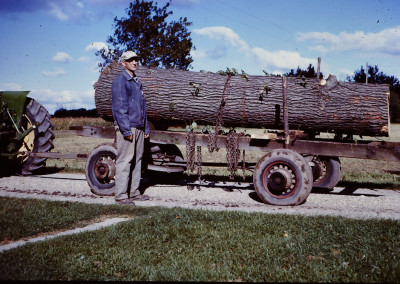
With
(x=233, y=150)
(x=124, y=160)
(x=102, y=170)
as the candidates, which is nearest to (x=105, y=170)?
(x=102, y=170)

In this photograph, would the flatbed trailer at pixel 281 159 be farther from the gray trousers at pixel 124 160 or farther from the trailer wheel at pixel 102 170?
the gray trousers at pixel 124 160

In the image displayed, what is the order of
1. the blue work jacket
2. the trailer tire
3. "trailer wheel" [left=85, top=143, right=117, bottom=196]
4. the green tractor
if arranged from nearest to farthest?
the blue work jacket → "trailer wheel" [left=85, top=143, right=117, bottom=196] → the green tractor → the trailer tire

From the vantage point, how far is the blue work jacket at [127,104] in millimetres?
6160

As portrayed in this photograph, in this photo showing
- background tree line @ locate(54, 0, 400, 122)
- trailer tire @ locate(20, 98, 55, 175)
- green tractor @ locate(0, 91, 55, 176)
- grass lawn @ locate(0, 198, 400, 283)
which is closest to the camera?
grass lawn @ locate(0, 198, 400, 283)

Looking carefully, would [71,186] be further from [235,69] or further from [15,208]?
[235,69]

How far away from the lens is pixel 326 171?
750cm

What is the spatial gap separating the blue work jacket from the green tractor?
9.84ft

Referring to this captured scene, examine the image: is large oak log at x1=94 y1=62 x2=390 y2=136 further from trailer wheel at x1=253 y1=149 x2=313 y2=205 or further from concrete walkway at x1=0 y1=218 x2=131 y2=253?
concrete walkway at x1=0 y1=218 x2=131 y2=253

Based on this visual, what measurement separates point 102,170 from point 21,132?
2839 millimetres

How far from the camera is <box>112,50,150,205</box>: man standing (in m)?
6.17

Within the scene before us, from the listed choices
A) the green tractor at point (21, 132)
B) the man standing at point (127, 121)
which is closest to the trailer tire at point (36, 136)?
the green tractor at point (21, 132)

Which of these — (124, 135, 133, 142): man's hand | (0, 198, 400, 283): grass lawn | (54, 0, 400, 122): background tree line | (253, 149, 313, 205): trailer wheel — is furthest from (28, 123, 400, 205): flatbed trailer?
(54, 0, 400, 122): background tree line

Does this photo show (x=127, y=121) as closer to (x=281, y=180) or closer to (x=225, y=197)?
(x=225, y=197)

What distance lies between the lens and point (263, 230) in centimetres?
449
